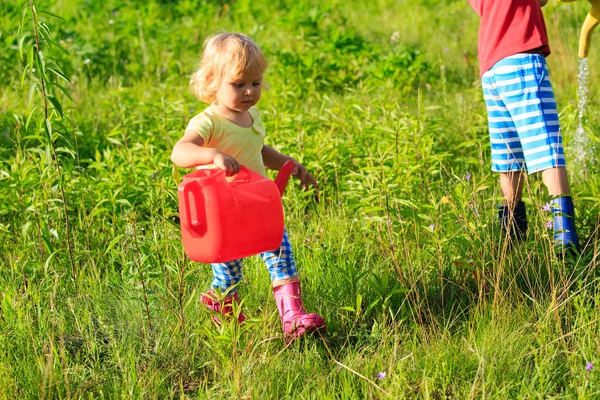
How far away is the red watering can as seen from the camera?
2.61m

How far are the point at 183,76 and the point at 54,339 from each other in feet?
12.6

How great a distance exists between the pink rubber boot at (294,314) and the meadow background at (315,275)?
5cm

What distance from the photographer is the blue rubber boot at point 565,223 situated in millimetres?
3379

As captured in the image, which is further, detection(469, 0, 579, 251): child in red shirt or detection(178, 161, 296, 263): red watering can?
detection(469, 0, 579, 251): child in red shirt

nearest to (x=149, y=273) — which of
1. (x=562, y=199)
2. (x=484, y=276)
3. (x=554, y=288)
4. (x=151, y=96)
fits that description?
(x=484, y=276)

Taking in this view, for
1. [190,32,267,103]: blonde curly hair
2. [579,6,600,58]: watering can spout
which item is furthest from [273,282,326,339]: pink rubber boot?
[579,6,600,58]: watering can spout

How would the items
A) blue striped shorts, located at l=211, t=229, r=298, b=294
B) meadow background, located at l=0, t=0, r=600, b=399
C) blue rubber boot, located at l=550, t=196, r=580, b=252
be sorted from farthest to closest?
blue rubber boot, located at l=550, t=196, r=580, b=252 → blue striped shorts, located at l=211, t=229, r=298, b=294 → meadow background, located at l=0, t=0, r=600, b=399

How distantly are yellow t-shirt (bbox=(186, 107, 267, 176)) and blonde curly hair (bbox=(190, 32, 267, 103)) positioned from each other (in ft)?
0.33

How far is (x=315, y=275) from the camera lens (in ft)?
11.1

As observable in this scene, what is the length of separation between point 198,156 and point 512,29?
5.65 feet

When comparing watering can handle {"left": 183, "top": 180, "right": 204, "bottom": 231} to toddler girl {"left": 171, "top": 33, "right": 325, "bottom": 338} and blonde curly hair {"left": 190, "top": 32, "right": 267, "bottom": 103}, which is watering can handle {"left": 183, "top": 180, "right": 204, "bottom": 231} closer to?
toddler girl {"left": 171, "top": 33, "right": 325, "bottom": 338}

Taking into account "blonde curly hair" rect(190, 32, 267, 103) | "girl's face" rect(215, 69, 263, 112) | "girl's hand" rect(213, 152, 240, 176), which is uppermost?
Answer: "blonde curly hair" rect(190, 32, 267, 103)

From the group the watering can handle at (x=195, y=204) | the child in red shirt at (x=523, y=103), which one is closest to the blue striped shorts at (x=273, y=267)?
the watering can handle at (x=195, y=204)

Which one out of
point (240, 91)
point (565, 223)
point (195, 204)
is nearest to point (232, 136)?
point (240, 91)
